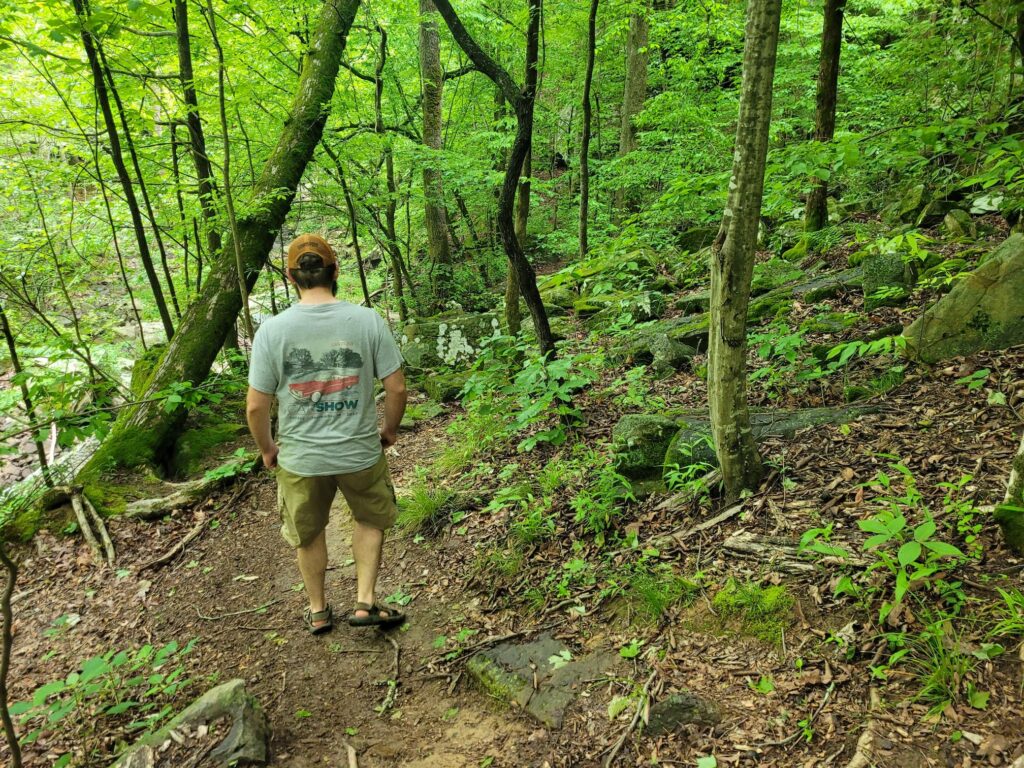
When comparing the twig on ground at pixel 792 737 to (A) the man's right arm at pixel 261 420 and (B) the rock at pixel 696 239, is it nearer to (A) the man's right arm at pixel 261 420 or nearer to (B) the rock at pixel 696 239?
(A) the man's right arm at pixel 261 420

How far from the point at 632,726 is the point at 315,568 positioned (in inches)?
86.0

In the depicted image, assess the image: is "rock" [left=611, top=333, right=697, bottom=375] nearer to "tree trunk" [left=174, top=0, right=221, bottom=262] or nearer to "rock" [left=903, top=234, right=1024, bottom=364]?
"rock" [left=903, top=234, right=1024, bottom=364]

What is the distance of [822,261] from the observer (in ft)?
23.7

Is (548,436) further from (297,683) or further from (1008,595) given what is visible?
(1008,595)

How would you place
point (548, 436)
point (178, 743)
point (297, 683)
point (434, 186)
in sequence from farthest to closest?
point (434, 186), point (548, 436), point (297, 683), point (178, 743)

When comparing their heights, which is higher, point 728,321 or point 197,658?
point 728,321

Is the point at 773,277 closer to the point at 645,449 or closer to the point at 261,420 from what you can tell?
the point at 645,449

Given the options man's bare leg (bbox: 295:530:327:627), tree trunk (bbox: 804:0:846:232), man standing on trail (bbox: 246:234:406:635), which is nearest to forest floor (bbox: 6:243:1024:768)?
man's bare leg (bbox: 295:530:327:627)

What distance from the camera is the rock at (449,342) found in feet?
30.1

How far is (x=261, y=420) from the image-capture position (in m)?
3.28

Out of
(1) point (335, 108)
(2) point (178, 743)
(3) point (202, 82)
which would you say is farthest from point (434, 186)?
(2) point (178, 743)

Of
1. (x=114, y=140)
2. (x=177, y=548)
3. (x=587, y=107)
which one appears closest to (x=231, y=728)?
(x=177, y=548)

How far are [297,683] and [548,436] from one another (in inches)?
100

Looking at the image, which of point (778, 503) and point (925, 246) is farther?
point (925, 246)
